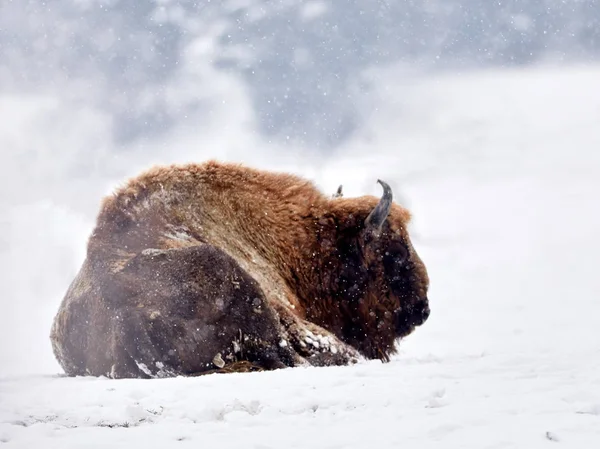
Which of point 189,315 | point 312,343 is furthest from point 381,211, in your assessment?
point 189,315

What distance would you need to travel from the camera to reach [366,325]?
7.82 metres

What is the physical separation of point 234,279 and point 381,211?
2.39m

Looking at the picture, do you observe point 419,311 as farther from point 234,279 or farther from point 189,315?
point 189,315

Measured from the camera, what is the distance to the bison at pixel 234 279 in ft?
17.9

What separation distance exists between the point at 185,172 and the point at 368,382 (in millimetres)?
3367

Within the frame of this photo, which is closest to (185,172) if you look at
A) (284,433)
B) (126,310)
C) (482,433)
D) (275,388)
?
(126,310)

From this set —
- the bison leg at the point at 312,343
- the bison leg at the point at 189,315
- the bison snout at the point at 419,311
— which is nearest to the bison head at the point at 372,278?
the bison snout at the point at 419,311

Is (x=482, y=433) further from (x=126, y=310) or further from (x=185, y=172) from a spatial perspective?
(x=185, y=172)

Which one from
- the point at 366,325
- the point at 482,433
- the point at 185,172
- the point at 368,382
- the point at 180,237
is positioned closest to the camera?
the point at 482,433

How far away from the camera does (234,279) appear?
18.6 feet

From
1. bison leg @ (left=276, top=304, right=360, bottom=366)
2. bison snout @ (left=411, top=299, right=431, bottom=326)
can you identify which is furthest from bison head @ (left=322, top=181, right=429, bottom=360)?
bison leg @ (left=276, top=304, right=360, bottom=366)

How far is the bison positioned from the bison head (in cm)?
1

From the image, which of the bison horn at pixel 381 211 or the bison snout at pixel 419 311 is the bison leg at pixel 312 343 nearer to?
the bison horn at pixel 381 211

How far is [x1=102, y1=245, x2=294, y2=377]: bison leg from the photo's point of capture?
5.36 metres
